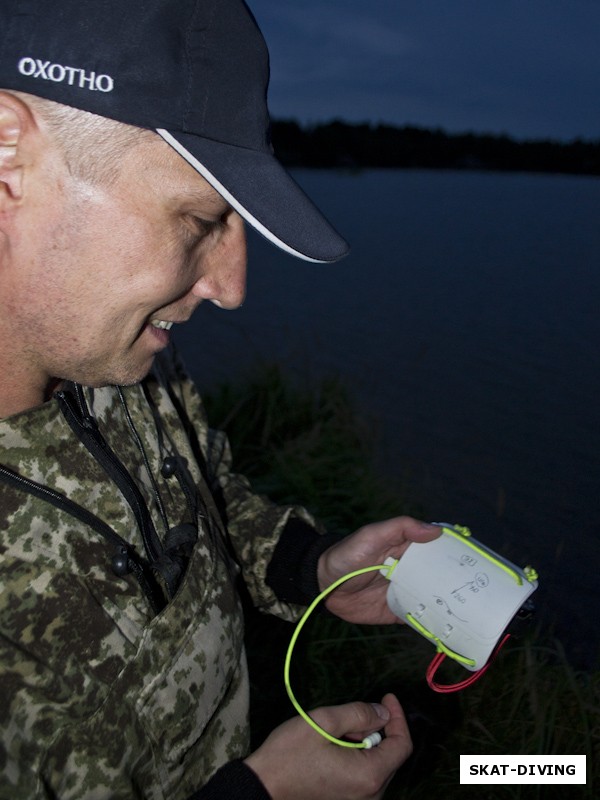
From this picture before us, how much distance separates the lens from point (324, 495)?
3.85 meters

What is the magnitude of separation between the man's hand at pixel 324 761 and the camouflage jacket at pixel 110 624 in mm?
147

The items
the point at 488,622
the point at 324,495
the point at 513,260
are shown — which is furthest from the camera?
the point at 513,260

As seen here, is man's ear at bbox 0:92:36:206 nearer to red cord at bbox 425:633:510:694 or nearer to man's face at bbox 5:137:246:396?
man's face at bbox 5:137:246:396

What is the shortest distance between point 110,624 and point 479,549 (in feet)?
2.52

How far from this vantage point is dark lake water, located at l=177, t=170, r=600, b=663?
390 cm

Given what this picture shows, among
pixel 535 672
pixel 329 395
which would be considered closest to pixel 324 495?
pixel 329 395

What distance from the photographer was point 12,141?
1.19 metres

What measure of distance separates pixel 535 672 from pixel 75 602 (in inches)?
73.5

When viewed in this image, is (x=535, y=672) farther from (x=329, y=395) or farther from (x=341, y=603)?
(x=329, y=395)

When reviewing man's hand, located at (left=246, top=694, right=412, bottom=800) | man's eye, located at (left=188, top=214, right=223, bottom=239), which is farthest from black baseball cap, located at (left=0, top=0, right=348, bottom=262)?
man's hand, located at (left=246, top=694, right=412, bottom=800)

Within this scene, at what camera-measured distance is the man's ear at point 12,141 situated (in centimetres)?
117

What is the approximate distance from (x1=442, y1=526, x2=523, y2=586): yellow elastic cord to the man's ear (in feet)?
3.56

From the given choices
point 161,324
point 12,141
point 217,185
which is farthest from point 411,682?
point 12,141

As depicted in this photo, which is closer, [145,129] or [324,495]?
[145,129]
